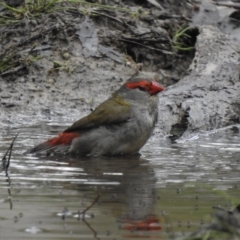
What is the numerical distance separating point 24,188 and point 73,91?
4.06 m

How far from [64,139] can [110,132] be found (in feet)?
1.20

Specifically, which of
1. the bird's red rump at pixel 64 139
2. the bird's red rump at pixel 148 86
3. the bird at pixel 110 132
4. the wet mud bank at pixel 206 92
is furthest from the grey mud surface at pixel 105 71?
the bird's red rump at pixel 64 139

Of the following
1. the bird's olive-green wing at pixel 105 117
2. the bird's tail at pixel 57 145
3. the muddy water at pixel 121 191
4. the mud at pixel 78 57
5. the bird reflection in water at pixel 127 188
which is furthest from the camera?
the mud at pixel 78 57

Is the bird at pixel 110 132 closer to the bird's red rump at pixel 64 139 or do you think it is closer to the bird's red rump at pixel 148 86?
the bird's red rump at pixel 64 139

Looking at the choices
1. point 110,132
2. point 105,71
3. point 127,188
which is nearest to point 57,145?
point 110,132

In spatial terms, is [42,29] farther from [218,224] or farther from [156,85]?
[218,224]

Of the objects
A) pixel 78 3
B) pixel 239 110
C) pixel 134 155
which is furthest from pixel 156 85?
pixel 78 3

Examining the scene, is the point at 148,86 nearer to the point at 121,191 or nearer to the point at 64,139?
the point at 64,139

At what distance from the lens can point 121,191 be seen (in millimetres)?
5852

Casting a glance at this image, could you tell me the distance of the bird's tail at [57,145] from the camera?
24.4ft

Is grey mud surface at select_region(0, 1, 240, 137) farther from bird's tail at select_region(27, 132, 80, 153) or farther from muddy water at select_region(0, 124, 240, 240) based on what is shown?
bird's tail at select_region(27, 132, 80, 153)

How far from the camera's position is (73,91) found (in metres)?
9.84

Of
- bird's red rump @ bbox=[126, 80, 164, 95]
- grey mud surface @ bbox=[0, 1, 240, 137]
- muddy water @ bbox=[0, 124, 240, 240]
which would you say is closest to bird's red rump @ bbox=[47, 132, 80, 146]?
muddy water @ bbox=[0, 124, 240, 240]

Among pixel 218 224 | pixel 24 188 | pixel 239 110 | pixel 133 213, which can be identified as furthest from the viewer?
pixel 239 110
